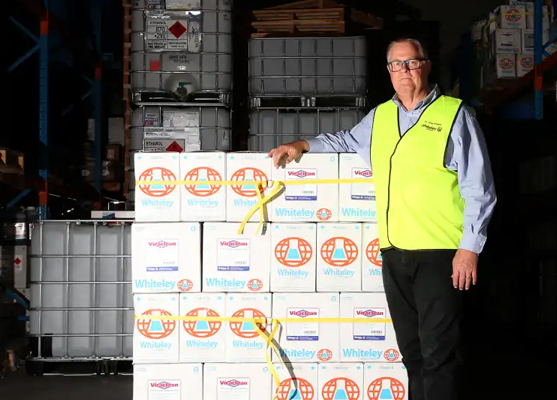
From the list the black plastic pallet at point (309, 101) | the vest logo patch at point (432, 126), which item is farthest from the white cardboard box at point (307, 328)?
the black plastic pallet at point (309, 101)

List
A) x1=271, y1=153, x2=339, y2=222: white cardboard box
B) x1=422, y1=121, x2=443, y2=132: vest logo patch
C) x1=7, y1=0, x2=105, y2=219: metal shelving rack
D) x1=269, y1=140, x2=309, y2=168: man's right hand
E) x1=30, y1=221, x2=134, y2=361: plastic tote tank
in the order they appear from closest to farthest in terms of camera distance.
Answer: x1=422, y1=121, x2=443, y2=132: vest logo patch → x1=269, y1=140, x2=309, y2=168: man's right hand → x1=271, y1=153, x2=339, y2=222: white cardboard box → x1=30, y1=221, x2=134, y2=361: plastic tote tank → x1=7, y1=0, x2=105, y2=219: metal shelving rack

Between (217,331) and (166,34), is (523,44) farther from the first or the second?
(217,331)

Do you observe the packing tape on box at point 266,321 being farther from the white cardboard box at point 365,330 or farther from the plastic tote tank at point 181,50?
the plastic tote tank at point 181,50

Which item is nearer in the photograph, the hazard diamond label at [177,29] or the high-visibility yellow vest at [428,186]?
the high-visibility yellow vest at [428,186]

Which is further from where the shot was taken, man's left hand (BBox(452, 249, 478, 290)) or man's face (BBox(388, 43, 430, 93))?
man's face (BBox(388, 43, 430, 93))

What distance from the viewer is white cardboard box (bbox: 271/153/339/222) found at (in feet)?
13.2

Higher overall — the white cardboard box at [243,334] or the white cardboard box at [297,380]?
the white cardboard box at [243,334]

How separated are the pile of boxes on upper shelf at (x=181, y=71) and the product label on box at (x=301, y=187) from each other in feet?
9.21

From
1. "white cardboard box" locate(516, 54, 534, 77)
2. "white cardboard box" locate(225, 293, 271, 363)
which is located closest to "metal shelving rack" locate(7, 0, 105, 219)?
"white cardboard box" locate(225, 293, 271, 363)

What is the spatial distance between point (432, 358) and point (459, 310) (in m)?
0.28

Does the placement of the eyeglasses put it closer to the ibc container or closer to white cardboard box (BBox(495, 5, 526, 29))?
the ibc container

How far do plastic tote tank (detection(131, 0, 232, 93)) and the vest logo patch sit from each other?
3.57 m

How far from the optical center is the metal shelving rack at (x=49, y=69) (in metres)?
6.99

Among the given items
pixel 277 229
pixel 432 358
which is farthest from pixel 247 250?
pixel 432 358
